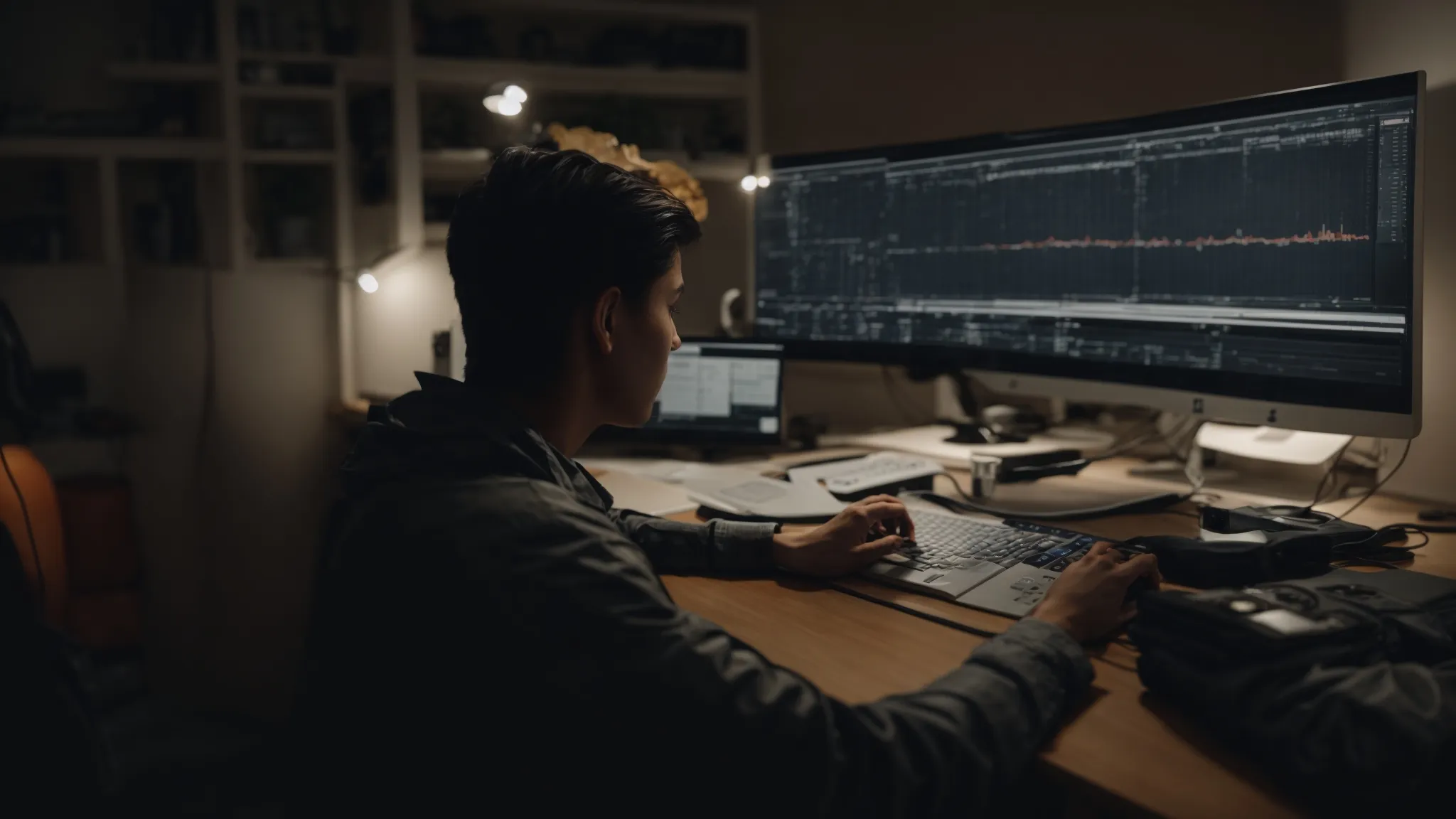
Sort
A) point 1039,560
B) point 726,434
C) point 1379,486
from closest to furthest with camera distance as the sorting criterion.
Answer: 1. point 1039,560
2. point 1379,486
3. point 726,434

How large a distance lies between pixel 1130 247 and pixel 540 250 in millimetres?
984

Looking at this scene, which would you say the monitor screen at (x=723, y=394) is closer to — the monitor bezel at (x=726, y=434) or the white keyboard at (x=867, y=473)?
the monitor bezel at (x=726, y=434)

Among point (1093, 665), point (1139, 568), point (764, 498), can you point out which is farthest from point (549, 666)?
point (764, 498)

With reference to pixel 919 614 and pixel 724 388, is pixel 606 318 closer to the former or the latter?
pixel 919 614

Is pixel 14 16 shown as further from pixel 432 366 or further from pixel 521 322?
pixel 521 322

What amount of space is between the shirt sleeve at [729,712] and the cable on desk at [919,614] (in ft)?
0.65

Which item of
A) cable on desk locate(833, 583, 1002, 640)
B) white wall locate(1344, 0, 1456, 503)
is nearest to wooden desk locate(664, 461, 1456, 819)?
cable on desk locate(833, 583, 1002, 640)

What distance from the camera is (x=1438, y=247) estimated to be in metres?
1.44

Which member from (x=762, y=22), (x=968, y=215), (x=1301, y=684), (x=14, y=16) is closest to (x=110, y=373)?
(x=14, y=16)

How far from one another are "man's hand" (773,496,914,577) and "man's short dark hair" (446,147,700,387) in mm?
414

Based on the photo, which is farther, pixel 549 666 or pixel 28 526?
pixel 28 526

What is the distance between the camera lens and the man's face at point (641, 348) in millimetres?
942

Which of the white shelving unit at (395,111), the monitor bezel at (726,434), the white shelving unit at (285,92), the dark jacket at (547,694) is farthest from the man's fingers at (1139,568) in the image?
the white shelving unit at (285,92)

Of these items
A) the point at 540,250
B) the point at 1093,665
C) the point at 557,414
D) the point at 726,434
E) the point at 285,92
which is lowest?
the point at 1093,665
